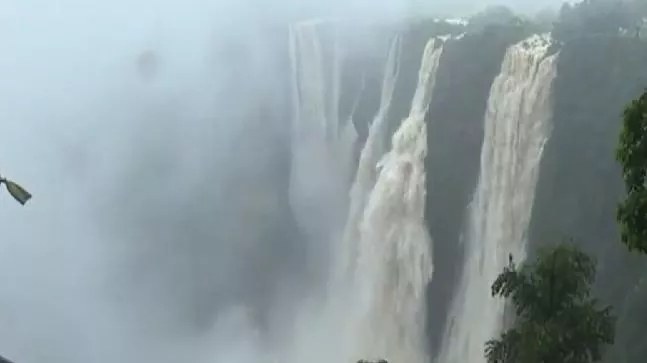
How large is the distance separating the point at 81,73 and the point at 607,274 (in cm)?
2151

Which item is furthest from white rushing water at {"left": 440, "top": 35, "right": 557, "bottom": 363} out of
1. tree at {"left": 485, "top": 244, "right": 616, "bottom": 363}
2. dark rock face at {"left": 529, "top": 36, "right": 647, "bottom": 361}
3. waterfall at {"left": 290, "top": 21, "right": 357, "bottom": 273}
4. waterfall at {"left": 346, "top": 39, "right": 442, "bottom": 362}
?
tree at {"left": 485, "top": 244, "right": 616, "bottom": 363}

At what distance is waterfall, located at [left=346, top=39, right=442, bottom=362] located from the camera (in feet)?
51.2

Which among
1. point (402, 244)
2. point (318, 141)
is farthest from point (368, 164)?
point (318, 141)

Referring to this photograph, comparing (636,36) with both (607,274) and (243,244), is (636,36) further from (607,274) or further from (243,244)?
(243,244)

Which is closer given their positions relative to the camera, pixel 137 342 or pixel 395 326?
pixel 395 326

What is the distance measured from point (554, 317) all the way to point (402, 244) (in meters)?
9.65

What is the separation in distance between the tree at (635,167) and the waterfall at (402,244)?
10816mm

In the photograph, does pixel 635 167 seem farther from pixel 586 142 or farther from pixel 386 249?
pixel 386 249

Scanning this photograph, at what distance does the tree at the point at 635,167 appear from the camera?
14.7 ft

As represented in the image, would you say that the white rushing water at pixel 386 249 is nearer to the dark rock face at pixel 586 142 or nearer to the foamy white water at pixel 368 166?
the foamy white water at pixel 368 166

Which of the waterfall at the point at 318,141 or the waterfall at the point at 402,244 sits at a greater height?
the waterfall at the point at 318,141

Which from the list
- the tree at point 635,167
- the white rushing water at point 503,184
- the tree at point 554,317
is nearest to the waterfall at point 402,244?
the white rushing water at point 503,184

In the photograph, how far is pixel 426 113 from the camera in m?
15.6

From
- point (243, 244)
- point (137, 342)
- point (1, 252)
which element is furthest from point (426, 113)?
point (1, 252)
